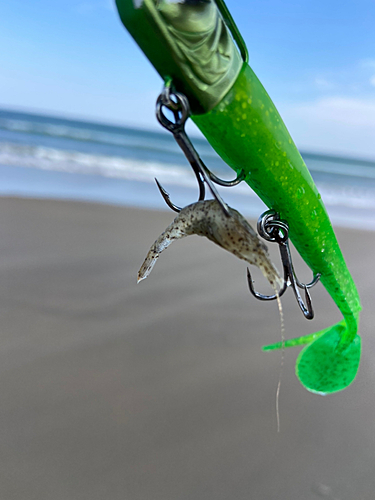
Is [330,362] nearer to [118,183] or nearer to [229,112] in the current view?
[229,112]

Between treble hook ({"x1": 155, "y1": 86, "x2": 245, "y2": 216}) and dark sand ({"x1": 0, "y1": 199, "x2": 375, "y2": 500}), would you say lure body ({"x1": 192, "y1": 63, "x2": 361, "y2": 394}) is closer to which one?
treble hook ({"x1": 155, "y1": 86, "x2": 245, "y2": 216})

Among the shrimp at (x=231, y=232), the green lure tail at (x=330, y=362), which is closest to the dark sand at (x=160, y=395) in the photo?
the green lure tail at (x=330, y=362)

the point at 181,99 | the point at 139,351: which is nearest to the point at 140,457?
the point at 139,351

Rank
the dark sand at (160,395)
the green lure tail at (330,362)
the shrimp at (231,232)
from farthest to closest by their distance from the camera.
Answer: the dark sand at (160,395)
the green lure tail at (330,362)
the shrimp at (231,232)

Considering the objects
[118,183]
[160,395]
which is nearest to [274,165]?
[160,395]

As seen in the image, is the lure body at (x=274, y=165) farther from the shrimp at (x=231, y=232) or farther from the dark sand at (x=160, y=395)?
the dark sand at (x=160, y=395)

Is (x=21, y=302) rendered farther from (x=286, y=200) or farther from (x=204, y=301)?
(x=286, y=200)
